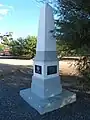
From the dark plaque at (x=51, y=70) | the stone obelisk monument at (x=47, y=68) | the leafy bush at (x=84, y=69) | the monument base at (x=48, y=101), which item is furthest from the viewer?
the dark plaque at (x=51, y=70)

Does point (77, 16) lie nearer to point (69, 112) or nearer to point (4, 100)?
point (69, 112)

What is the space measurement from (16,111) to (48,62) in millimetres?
1608

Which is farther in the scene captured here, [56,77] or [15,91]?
[15,91]

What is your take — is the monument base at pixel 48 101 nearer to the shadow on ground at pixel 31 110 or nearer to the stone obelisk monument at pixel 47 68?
the stone obelisk monument at pixel 47 68

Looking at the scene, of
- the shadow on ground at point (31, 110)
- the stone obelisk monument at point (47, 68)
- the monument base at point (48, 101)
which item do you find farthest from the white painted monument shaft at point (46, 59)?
the shadow on ground at point (31, 110)

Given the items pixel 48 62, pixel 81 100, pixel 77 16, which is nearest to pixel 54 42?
pixel 48 62

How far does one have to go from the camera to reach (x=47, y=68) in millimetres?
6742

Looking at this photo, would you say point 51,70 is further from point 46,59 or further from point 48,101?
point 48,101

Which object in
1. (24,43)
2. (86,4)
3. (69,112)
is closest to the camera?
(86,4)

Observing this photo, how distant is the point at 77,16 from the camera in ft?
19.2

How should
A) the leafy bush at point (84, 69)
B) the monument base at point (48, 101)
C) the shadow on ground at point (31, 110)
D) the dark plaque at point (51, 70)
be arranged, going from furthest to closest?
the dark plaque at point (51, 70)
the leafy bush at point (84, 69)
the monument base at point (48, 101)
the shadow on ground at point (31, 110)

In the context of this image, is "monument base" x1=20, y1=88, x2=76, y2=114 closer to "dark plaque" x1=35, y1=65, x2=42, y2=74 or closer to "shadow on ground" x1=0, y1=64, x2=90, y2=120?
"shadow on ground" x1=0, y1=64, x2=90, y2=120

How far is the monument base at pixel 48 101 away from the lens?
620cm

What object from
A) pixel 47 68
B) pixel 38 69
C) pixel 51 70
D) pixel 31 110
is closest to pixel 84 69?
pixel 51 70
